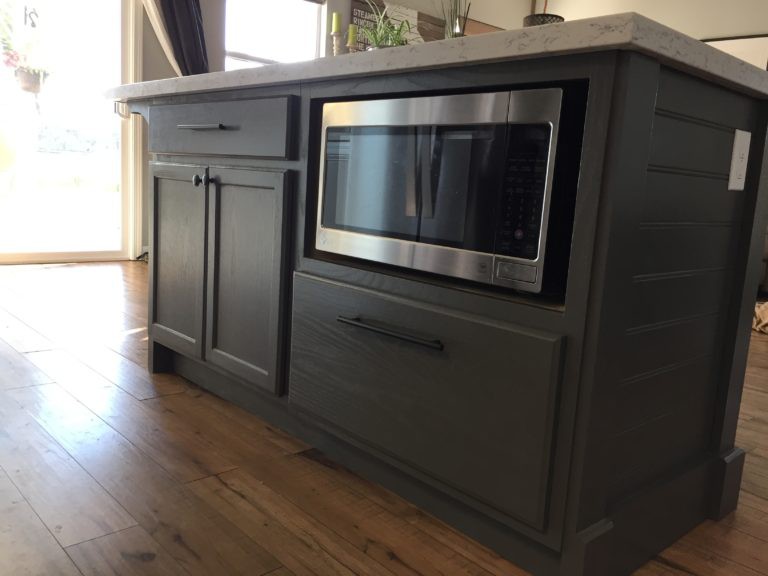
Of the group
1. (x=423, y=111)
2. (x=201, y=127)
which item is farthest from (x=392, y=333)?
(x=201, y=127)

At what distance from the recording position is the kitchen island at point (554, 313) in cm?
103

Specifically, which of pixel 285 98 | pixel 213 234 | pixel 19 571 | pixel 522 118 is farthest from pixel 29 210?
pixel 522 118

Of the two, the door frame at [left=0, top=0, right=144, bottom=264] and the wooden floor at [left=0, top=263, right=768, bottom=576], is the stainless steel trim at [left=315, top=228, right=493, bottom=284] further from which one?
the door frame at [left=0, top=0, right=144, bottom=264]

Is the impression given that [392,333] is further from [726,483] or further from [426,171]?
[726,483]

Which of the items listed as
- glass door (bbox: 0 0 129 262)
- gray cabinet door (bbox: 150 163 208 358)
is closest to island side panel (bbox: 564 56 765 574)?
gray cabinet door (bbox: 150 163 208 358)

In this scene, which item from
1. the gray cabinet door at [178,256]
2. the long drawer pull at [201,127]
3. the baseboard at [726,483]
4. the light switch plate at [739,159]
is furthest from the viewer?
the gray cabinet door at [178,256]

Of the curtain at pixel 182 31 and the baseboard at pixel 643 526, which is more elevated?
the curtain at pixel 182 31

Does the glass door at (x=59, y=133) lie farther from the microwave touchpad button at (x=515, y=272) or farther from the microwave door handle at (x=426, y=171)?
the microwave touchpad button at (x=515, y=272)

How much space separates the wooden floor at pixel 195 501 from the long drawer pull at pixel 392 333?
38 centimetres

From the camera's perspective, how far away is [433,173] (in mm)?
1263

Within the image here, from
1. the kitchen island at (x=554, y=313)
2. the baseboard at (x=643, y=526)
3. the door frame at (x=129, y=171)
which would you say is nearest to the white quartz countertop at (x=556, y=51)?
the kitchen island at (x=554, y=313)

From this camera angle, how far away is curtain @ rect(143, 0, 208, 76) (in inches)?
168

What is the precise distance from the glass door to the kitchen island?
3.05 m

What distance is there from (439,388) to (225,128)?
0.96 metres
